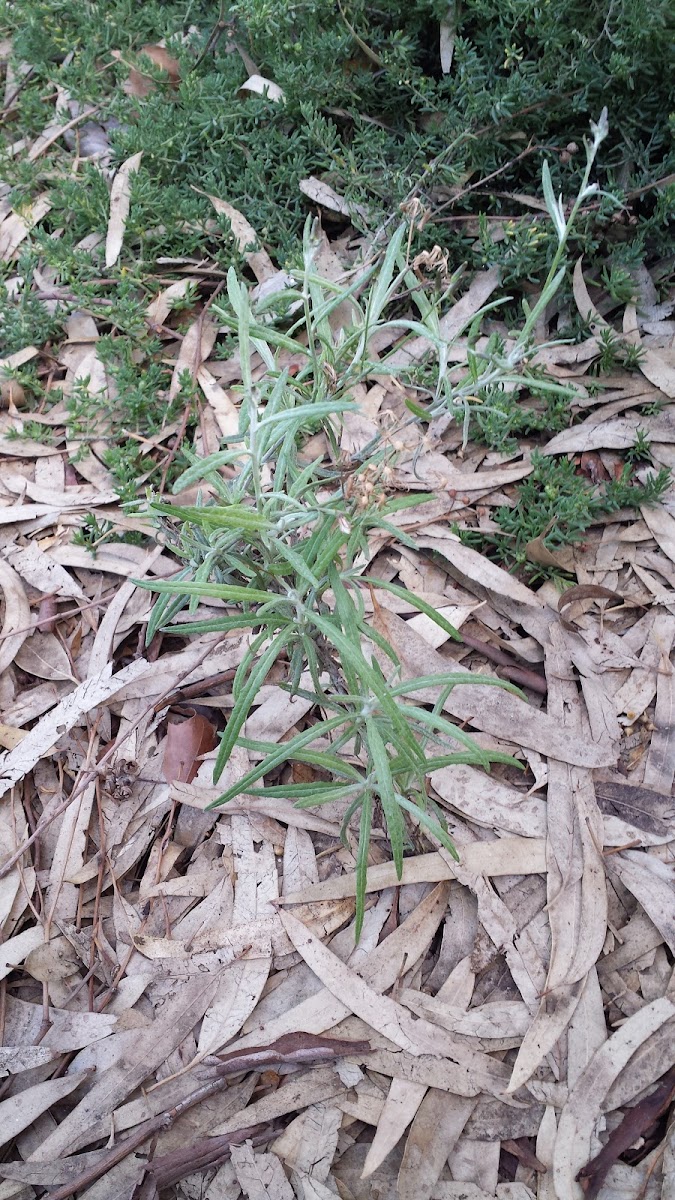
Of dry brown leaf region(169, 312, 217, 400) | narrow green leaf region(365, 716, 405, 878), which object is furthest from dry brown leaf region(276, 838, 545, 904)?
dry brown leaf region(169, 312, 217, 400)

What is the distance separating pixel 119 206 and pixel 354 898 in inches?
95.6

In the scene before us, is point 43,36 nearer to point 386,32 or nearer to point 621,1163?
point 386,32

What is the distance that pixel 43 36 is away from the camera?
327 cm

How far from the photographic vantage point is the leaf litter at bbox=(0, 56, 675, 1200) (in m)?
1.81

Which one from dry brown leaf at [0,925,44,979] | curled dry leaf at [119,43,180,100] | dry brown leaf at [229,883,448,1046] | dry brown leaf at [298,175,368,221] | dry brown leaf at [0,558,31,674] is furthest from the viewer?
curled dry leaf at [119,43,180,100]

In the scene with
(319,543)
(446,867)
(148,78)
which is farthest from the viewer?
(148,78)

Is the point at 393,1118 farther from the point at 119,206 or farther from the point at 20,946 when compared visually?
the point at 119,206

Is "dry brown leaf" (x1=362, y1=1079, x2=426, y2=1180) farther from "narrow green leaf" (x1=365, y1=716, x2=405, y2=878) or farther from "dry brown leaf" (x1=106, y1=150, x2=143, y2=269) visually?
"dry brown leaf" (x1=106, y1=150, x2=143, y2=269)

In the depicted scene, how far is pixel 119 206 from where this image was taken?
2.92 meters

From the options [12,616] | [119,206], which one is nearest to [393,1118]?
[12,616]

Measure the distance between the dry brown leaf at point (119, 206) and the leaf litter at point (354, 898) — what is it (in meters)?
0.80

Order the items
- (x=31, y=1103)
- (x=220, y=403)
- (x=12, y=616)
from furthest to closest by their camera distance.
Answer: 1. (x=220, y=403)
2. (x=12, y=616)
3. (x=31, y=1103)

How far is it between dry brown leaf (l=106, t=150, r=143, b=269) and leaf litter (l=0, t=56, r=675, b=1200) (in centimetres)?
80

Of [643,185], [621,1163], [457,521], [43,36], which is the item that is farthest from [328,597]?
[43,36]
